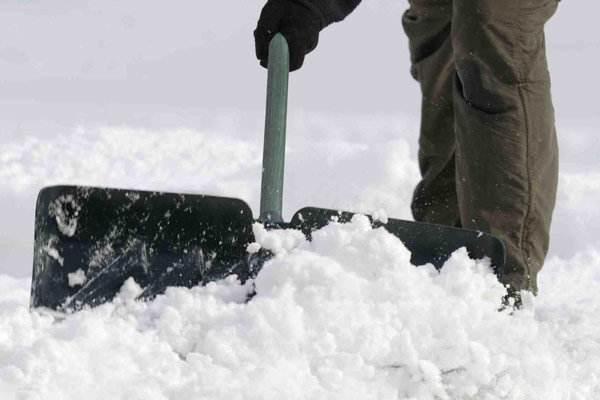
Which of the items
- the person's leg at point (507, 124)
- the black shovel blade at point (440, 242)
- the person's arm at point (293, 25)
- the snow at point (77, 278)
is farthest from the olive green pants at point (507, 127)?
the snow at point (77, 278)

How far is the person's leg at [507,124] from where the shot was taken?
6.48ft

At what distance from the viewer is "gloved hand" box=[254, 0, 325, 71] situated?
81.8 inches

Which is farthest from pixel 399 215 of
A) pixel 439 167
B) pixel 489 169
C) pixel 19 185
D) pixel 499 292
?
pixel 19 185

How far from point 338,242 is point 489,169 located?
2.08ft

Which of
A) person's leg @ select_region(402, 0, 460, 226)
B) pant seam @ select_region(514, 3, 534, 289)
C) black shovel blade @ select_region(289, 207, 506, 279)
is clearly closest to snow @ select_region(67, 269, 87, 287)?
black shovel blade @ select_region(289, 207, 506, 279)

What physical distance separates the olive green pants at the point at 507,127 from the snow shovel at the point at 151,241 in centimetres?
46

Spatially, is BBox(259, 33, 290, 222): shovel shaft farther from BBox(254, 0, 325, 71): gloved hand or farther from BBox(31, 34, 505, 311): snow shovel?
BBox(31, 34, 505, 311): snow shovel

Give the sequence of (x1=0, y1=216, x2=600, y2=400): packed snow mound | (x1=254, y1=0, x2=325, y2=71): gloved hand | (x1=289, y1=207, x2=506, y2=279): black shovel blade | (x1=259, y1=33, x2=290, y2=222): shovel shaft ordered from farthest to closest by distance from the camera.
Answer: (x1=254, y1=0, x2=325, y2=71): gloved hand, (x1=259, y1=33, x2=290, y2=222): shovel shaft, (x1=289, y1=207, x2=506, y2=279): black shovel blade, (x1=0, y1=216, x2=600, y2=400): packed snow mound

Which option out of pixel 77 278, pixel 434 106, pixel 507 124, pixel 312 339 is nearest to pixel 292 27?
pixel 507 124

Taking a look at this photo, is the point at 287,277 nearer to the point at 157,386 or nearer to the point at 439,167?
the point at 157,386

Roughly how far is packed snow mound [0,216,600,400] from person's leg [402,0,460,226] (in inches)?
40.2

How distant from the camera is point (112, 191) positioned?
172 centimetres

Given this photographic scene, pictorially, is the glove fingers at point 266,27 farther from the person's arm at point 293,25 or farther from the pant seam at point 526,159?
the pant seam at point 526,159

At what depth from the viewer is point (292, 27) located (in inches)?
82.0
